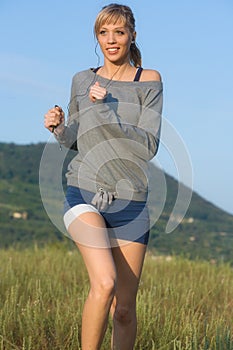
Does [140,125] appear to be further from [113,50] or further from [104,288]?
[104,288]

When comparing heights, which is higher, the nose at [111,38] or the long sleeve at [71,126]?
the nose at [111,38]

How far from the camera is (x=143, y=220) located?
356cm

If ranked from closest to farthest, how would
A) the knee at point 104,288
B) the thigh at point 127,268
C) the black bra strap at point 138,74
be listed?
the knee at point 104,288 < the thigh at point 127,268 < the black bra strap at point 138,74

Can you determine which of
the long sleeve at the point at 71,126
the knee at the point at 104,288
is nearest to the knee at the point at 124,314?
the knee at the point at 104,288

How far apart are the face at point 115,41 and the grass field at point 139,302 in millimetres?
1384

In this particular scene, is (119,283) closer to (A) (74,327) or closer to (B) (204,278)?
(A) (74,327)

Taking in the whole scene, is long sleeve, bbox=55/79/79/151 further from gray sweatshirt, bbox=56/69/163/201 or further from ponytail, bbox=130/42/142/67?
ponytail, bbox=130/42/142/67

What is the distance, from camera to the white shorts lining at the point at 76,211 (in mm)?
3316

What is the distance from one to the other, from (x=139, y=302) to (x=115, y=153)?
1341 mm

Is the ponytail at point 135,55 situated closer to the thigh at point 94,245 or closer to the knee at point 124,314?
the thigh at point 94,245

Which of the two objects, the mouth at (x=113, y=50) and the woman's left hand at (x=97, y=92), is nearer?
the woman's left hand at (x=97, y=92)

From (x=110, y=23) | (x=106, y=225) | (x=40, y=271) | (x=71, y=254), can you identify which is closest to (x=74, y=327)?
(x=106, y=225)

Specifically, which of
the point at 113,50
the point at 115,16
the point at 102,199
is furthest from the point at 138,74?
the point at 102,199

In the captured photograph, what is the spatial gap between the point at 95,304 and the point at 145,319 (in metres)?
1.20
